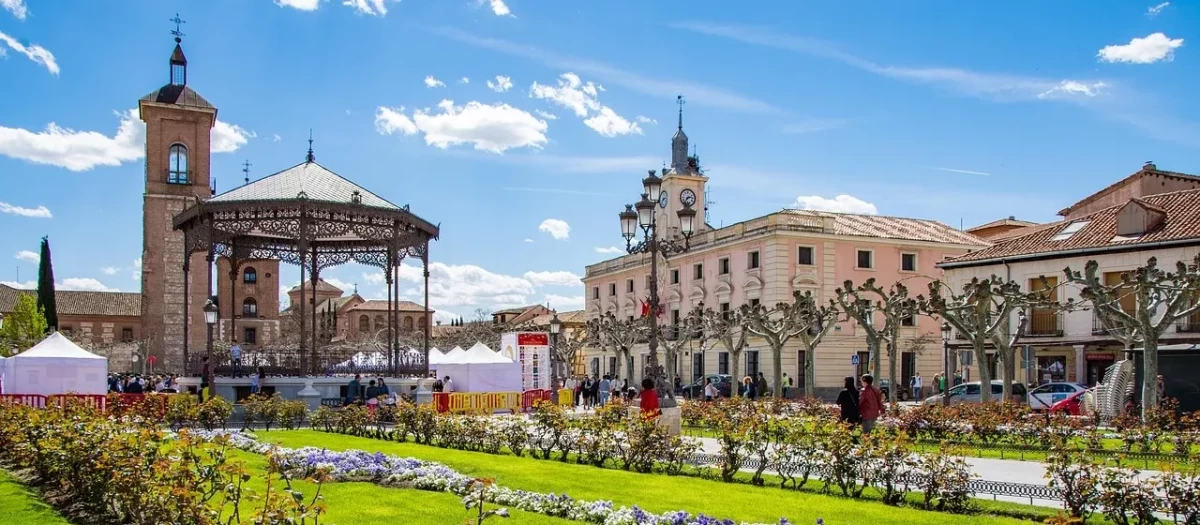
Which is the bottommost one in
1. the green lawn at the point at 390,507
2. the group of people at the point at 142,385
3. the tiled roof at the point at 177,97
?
the group of people at the point at 142,385

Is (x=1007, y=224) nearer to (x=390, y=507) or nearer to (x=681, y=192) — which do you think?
(x=681, y=192)

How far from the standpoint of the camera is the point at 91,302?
9044cm

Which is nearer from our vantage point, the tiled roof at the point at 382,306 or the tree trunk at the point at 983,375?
the tree trunk at the point at 983,375

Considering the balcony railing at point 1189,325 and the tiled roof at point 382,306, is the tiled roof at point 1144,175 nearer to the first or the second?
the balcony railing at point 1189,325

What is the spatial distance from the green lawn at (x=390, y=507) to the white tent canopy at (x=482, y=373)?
17.5 m

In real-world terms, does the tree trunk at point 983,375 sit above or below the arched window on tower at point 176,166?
below

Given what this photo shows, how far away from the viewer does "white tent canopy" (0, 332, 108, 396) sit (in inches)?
Answer: 920

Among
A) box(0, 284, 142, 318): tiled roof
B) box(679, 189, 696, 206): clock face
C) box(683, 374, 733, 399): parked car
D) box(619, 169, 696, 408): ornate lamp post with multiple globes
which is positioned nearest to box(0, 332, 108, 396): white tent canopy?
box(619, 169, 696, 408): ornate lamp post with multiple globes

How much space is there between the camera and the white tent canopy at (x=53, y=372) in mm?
23377

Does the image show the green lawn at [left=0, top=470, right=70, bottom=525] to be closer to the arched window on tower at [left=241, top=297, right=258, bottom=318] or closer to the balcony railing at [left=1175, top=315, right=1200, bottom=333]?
the balcony railing at [left=1175, top=315, right=1200, bottom=333]

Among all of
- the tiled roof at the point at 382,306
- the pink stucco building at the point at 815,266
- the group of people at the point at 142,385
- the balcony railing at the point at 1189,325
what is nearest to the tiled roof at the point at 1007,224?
the pink stucco building at the point at 815,266

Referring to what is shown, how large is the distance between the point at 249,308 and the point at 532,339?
170ft

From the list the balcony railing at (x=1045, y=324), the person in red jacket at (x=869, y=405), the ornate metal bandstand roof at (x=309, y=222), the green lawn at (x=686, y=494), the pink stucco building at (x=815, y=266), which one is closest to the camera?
the green lawn at (x=686, y=494)

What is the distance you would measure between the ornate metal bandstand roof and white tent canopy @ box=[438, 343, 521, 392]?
175 centimetres
